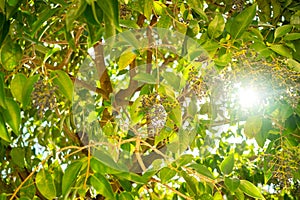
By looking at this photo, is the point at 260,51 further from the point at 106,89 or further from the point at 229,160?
the point at 106,89

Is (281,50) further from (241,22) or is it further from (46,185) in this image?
(46,185)

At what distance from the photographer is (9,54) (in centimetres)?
75

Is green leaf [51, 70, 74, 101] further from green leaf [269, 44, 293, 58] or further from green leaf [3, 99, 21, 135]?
green leaf [269, 44, 293, 58]

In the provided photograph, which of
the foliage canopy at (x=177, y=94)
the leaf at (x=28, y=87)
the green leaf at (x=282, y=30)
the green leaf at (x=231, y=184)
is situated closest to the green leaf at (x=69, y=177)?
the foliage canopy at (x=177, y=94)

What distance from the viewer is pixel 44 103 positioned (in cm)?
89

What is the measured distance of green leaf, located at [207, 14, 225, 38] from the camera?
0.85 metres

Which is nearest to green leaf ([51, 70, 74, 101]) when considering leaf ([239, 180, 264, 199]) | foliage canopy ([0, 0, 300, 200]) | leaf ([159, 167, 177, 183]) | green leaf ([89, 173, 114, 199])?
foliage canopy ([0, 0, 300, 200])

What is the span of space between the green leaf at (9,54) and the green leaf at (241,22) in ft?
1.00

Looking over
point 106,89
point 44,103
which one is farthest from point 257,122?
point 106,89

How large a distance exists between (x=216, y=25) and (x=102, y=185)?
29 centimetres

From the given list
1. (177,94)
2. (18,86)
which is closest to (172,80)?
A: (177,94)

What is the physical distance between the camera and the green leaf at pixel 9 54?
738 mm

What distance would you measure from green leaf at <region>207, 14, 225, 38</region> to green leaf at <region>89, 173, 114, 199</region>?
27 cm

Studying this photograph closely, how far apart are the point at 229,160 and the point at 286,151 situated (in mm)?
132
